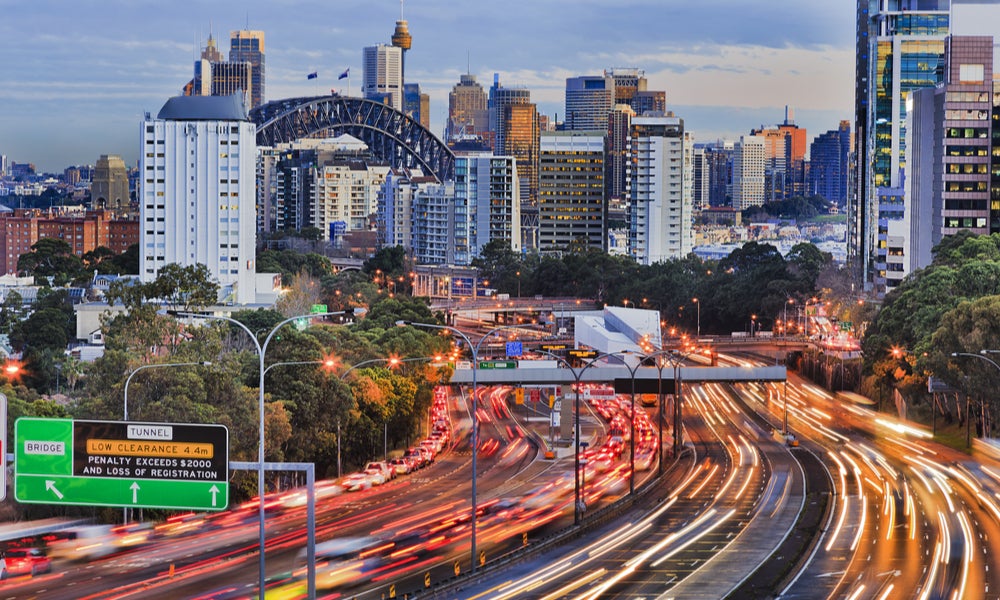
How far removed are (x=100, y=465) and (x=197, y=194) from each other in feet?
481

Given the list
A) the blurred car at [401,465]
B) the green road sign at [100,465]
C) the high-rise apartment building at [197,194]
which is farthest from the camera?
the high-rise apartment building at [197,194]

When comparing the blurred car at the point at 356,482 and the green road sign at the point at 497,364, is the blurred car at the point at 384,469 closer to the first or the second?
the blurred car at the point at 356,482

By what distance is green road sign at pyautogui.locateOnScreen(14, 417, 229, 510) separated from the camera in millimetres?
48656

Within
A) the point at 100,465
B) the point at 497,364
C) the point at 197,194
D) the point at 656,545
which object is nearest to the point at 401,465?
the point at 497,364

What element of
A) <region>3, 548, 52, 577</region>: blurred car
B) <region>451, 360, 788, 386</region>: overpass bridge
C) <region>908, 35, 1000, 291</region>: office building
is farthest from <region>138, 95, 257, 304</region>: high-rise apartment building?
<region>3, 548, 52, 577</region>: blurred car

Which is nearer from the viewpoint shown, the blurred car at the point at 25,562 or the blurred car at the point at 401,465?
the blurred car at the point at 25,562

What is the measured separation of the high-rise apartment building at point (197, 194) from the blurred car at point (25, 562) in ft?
412

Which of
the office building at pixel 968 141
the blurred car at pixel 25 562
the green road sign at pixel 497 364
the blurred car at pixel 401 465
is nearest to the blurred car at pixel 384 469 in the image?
the blurred car at pixel 401 465

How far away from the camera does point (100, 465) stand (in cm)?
4916

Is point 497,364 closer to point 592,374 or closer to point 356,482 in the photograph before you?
point 592,374

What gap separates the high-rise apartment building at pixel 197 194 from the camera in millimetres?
192375

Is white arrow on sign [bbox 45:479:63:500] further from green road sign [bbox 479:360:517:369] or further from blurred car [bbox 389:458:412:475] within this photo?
green road sign [bbox 479:360:517:369]

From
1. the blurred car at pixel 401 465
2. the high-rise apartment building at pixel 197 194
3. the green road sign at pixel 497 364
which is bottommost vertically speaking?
the blurred car at pixel 401 465

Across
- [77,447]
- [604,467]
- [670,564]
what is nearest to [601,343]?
[604,467]
